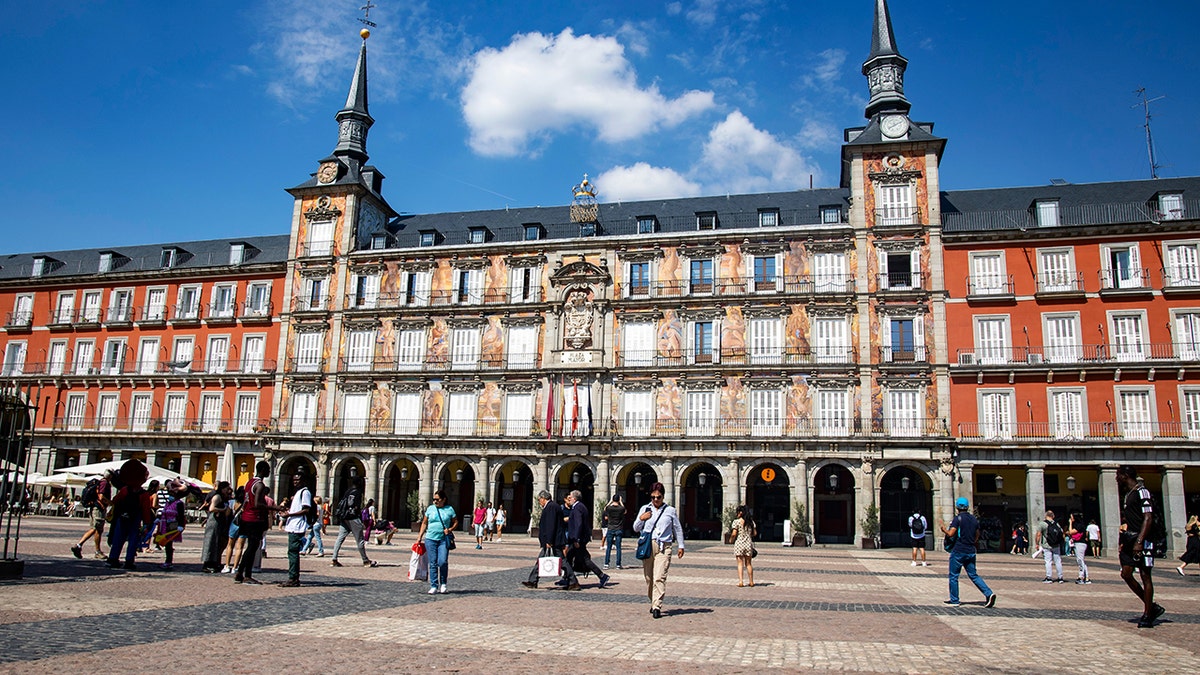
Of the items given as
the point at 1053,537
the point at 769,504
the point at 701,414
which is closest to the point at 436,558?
the point at 1053,537

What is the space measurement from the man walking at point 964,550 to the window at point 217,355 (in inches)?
1737

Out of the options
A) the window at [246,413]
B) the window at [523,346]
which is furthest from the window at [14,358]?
the window at [523,346]

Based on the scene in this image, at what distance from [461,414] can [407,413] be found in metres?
3.11

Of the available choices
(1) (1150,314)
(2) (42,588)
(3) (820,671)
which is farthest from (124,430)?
(1) (1150,314)

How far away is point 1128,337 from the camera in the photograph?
37.2 meters

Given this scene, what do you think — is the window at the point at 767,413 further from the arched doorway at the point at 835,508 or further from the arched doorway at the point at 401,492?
the arched doorway at the point at 401,492

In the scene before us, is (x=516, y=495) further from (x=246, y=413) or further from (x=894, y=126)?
(x=894, y=126)

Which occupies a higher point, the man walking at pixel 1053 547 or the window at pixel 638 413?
the window at pixel 638 413

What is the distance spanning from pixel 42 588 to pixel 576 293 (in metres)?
32.5

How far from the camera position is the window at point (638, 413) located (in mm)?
41469

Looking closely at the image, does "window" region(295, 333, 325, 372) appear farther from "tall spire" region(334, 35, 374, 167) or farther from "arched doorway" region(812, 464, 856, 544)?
"arched doorway" region(812, 464, 856, 544)

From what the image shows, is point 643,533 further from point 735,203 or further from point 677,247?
point 735,203

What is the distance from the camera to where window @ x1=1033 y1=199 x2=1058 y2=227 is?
39406 millimetres

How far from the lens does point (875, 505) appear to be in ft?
124
